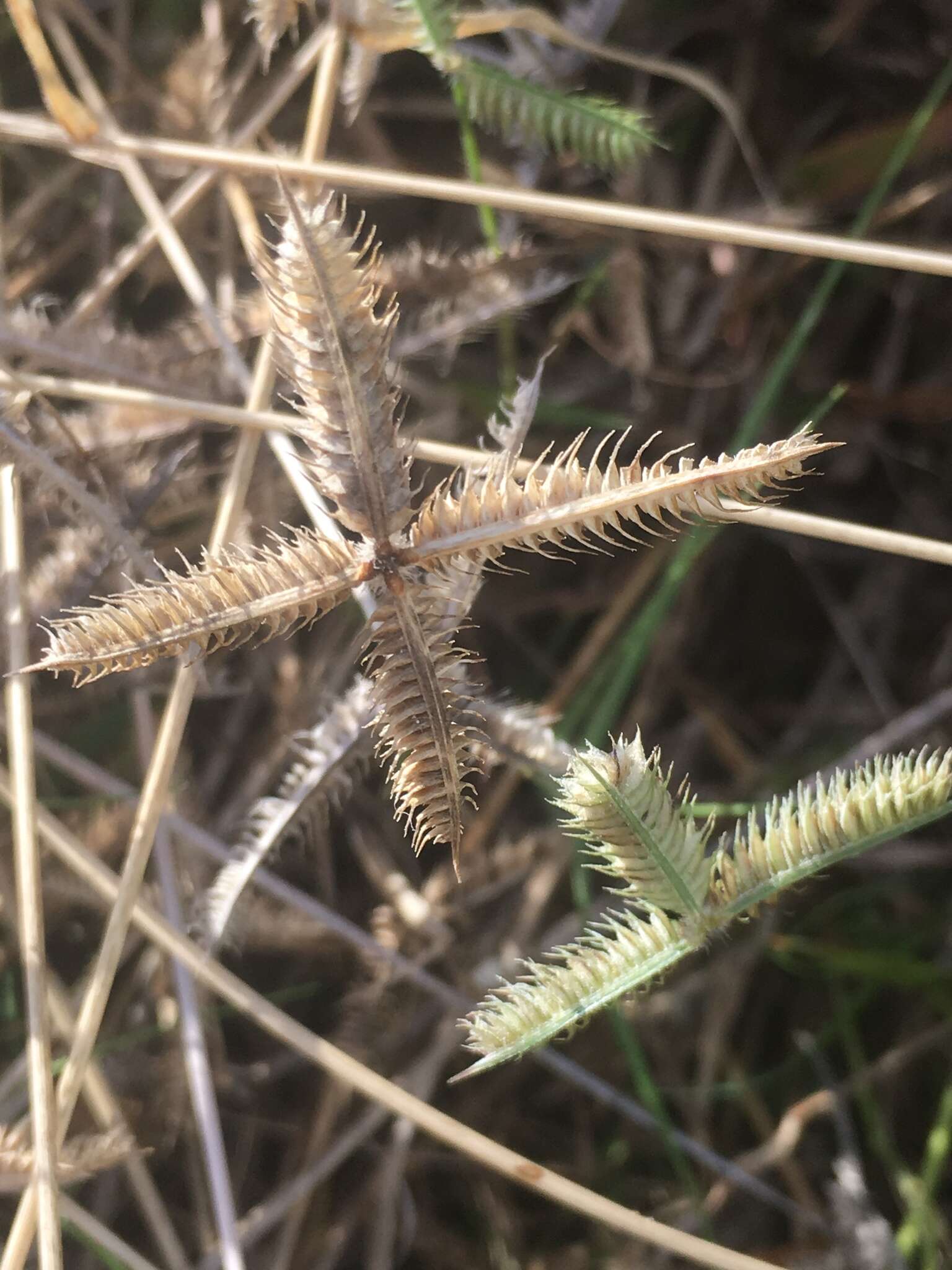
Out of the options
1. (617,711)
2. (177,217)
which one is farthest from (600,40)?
(617,711)

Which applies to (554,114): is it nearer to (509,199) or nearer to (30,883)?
(509,199)

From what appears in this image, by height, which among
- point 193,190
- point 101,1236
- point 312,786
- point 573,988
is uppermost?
point 193,190

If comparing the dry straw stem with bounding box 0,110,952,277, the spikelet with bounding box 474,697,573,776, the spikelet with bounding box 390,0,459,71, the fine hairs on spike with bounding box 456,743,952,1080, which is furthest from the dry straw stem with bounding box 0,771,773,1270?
the spikelet with bounding box 390,0,459,71

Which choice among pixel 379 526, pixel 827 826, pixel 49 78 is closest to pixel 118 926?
pixel 379 526

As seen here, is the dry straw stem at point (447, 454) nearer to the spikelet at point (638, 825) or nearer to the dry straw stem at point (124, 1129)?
the spikelet at point (638, 825)

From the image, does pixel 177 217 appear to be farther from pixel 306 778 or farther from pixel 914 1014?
pixel 914 1014

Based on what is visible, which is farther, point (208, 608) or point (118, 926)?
point (118, 926)

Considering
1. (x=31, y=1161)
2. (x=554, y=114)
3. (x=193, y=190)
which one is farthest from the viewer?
(x=193, y=190)

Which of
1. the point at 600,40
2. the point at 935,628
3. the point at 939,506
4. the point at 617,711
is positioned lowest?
the point at 617,711
